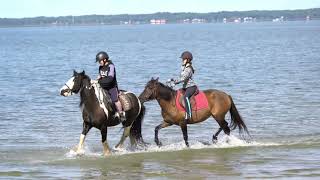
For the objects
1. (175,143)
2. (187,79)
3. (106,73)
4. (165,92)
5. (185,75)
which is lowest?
(175,143)

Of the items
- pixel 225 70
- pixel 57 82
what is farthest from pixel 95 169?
pixel 225 70

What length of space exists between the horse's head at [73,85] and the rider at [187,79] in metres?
2.48

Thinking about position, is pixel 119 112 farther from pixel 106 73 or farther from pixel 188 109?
pixel 188 109

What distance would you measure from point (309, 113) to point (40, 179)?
13458 mm

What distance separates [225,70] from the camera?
50656mm

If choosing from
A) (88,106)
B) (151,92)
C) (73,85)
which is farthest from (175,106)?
(73,85)

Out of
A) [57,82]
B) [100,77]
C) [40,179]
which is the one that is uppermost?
[100,77]

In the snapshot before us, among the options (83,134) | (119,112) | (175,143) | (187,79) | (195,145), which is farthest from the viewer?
(175,143)

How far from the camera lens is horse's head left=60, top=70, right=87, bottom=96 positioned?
1568cm

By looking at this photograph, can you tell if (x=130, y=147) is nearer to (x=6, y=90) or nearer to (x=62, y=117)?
(x=62, y=117)

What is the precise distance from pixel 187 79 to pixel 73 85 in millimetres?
2910

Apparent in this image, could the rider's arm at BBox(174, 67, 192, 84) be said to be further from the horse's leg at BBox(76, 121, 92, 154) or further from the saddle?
the horse's leg at BBox(76, 121, 92, 154)

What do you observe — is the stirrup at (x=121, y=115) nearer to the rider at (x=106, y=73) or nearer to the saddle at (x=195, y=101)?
the rider at (x=106, y=73)

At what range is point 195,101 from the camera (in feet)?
57.3
